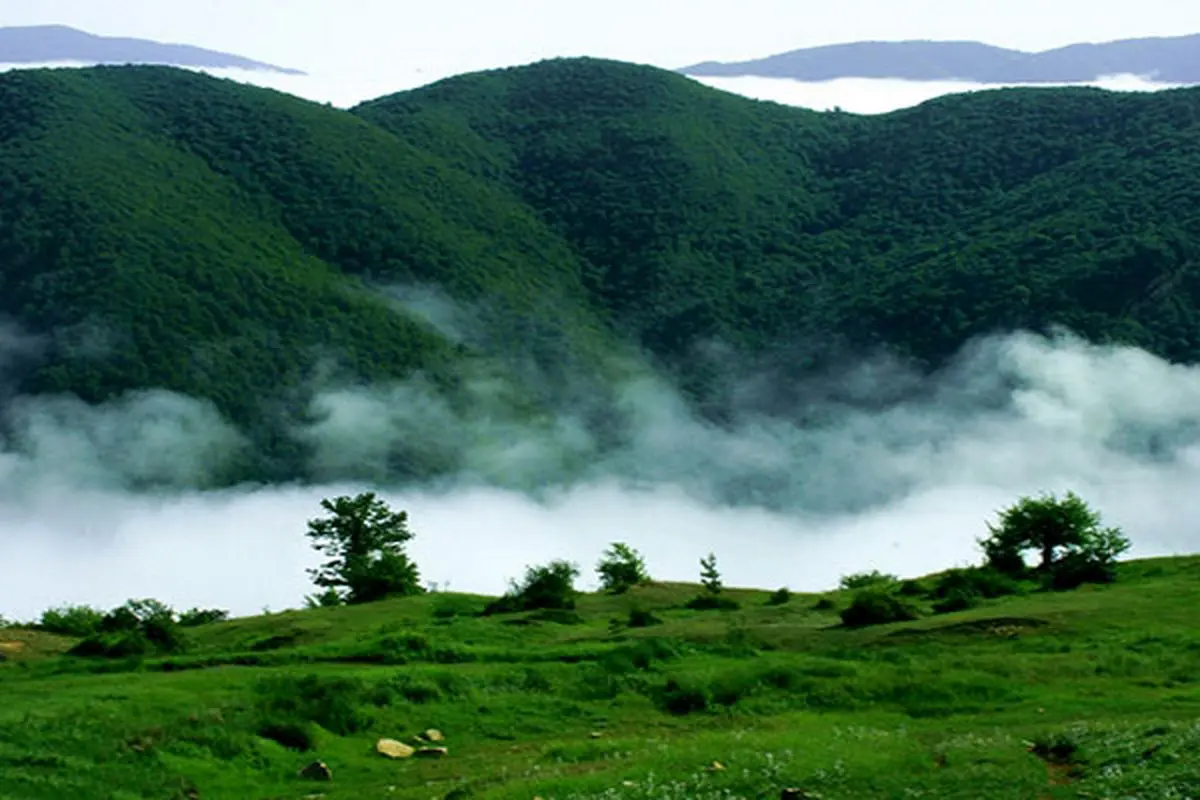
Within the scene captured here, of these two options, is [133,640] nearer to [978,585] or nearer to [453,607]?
[453,607]

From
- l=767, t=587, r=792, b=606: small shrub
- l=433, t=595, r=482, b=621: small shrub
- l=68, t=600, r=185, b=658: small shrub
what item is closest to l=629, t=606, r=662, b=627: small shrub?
l=433, t=595, r=482, b=621: small shrub

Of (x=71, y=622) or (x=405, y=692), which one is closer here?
(x=405, y=692)

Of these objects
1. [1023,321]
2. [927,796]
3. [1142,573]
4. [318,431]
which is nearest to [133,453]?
[318,431]

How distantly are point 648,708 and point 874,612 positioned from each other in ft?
32.8

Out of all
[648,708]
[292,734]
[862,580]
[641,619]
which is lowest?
[292,734]

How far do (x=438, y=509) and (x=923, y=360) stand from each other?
68.3m

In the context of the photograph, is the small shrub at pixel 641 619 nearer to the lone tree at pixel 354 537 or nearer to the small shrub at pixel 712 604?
the small shrub at pixel 712 604

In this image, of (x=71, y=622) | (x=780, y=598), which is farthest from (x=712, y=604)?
(x=71, y=622)

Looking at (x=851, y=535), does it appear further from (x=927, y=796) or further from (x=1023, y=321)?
(x=927, y=796)

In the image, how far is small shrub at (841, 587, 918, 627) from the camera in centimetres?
3619

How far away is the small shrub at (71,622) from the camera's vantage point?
42987 mm

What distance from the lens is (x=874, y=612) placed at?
119ft

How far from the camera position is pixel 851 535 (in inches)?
7859

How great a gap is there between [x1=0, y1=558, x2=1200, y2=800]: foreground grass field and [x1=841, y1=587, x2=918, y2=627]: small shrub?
39.7 inches
